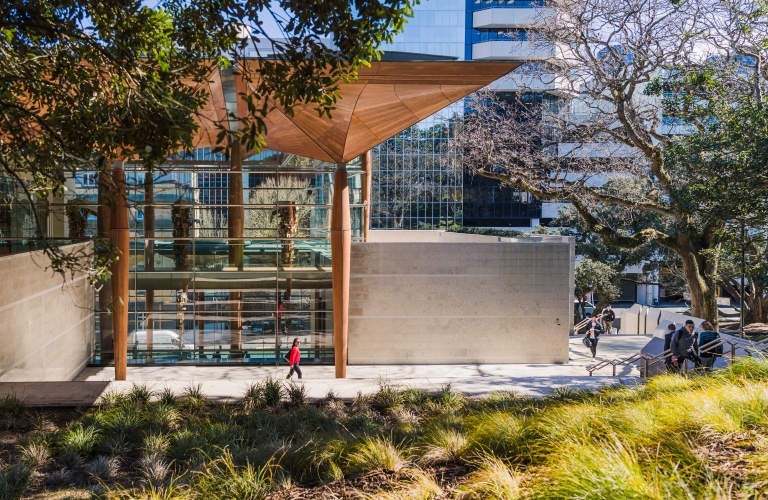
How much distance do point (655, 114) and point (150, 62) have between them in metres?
16.3

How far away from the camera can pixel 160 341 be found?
69.0ft

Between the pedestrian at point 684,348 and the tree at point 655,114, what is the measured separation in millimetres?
3051

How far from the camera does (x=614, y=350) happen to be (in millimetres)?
23625

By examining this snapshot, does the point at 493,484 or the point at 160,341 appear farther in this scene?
the point at 160,341

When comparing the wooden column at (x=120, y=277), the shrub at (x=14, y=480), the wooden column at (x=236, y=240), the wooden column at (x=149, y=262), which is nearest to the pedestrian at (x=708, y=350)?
the shrub at (x=14, y=480)

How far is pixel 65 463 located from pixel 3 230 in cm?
1015

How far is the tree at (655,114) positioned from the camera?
15336 millimetres

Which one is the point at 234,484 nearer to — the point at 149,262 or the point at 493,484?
the point at 493,484

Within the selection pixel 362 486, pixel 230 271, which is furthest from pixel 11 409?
pixel 230 271

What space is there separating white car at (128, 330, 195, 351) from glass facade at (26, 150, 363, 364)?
32mm

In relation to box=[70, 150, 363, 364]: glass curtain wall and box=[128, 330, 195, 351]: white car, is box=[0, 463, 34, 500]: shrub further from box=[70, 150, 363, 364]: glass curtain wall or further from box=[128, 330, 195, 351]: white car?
box=[128, 330, 195, 351]: white car

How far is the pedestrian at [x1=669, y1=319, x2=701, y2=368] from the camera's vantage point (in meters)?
12.4

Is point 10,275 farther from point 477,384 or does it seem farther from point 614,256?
point 614,256

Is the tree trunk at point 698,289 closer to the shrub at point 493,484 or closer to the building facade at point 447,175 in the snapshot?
the shrub at point 493,484
